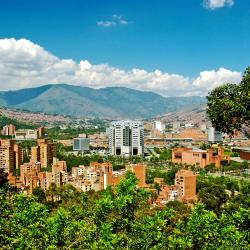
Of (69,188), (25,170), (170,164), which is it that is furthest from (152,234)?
(170,164)

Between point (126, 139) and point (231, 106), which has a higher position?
point (231, 106)

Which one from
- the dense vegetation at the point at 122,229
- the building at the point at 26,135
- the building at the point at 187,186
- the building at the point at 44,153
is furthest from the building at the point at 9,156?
the building at the point at 26,135

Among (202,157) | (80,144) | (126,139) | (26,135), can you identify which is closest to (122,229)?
(202,157)

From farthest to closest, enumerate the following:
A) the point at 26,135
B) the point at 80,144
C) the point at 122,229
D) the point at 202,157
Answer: the point at 26,135, the point at 80,144, the point at 202,157, the point at 122,229

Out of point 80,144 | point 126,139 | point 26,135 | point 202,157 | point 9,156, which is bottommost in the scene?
point 202,157

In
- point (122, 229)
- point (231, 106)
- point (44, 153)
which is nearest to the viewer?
point (122, 229)

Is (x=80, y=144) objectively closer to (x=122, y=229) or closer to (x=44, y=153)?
(x=44, y=153)

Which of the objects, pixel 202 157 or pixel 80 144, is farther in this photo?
pixel 80 144
